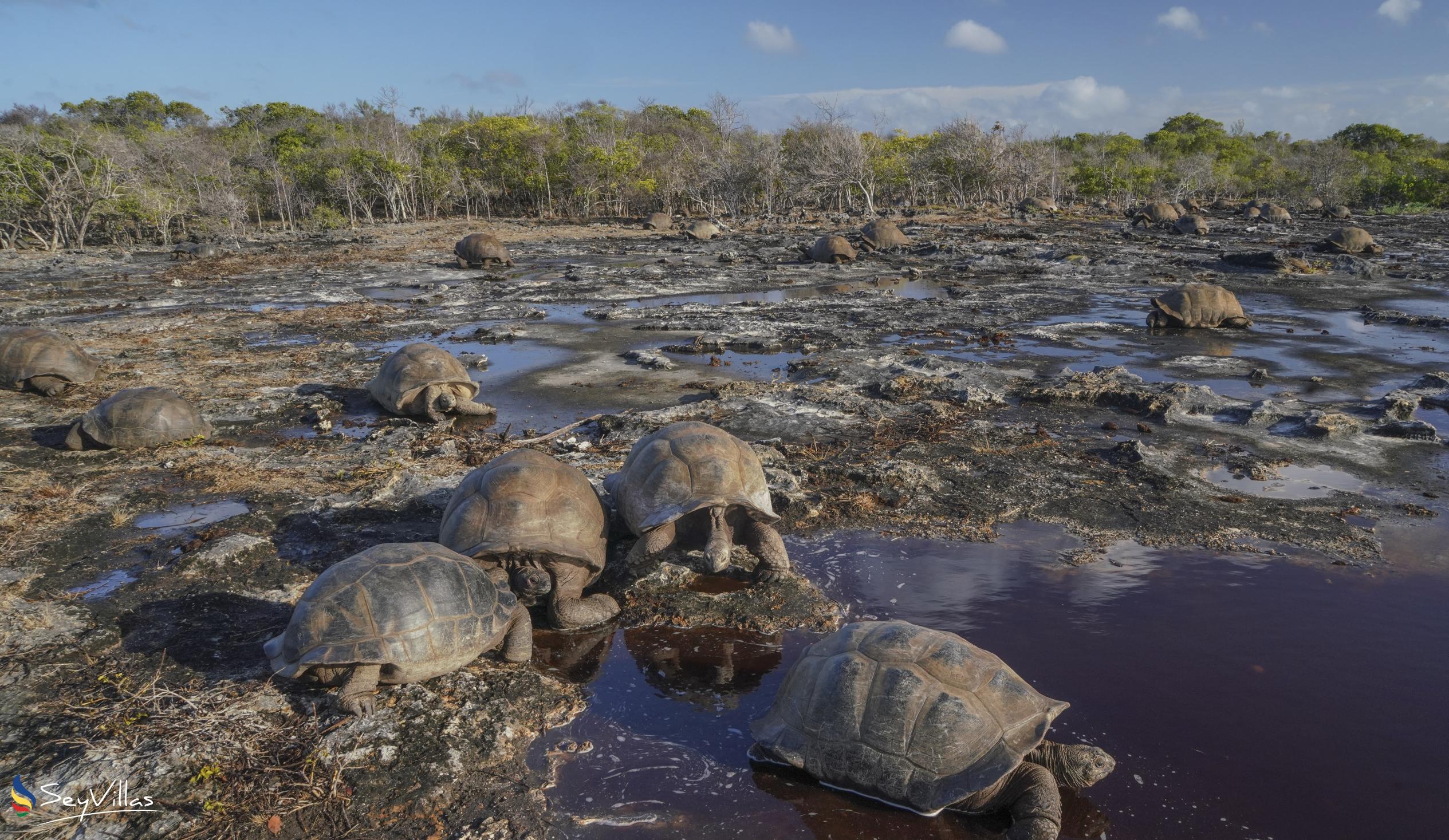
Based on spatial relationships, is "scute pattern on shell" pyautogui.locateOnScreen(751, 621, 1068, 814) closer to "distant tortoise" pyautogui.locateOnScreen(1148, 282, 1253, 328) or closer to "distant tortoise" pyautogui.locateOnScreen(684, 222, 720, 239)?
"distant tortoise" pyautogui.locateOnScreen(1148, 282, 1253, 328)

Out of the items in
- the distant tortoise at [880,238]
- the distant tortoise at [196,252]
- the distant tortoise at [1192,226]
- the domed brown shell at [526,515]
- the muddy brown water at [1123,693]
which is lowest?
the muddy brown water at [1123,693]

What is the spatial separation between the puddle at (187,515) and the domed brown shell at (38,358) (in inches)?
232

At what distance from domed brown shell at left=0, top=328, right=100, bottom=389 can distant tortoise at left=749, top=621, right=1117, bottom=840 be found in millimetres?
12463

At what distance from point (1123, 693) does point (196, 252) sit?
37.6 m

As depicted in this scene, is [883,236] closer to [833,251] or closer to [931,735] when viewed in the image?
[833,251]

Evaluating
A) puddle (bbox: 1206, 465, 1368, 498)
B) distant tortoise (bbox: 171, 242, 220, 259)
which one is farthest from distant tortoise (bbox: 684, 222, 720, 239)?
puddle (bbox: 1206, 465, 1368, 498)

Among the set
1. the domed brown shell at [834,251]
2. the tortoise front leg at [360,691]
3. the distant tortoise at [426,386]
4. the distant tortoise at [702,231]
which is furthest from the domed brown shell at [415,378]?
the distant tortoise at [702,231]

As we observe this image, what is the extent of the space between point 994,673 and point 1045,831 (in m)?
0.72

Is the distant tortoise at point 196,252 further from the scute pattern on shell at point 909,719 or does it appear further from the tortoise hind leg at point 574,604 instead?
the scute pattern on shell at point 909,719

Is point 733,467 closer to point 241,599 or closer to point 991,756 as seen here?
point 991,756

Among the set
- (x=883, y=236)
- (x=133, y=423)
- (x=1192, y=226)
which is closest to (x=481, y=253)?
(x=883, y=236)

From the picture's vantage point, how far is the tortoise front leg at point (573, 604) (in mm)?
5582

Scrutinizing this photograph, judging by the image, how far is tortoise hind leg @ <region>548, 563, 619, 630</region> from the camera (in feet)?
18.3

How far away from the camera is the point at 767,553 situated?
243 inches
